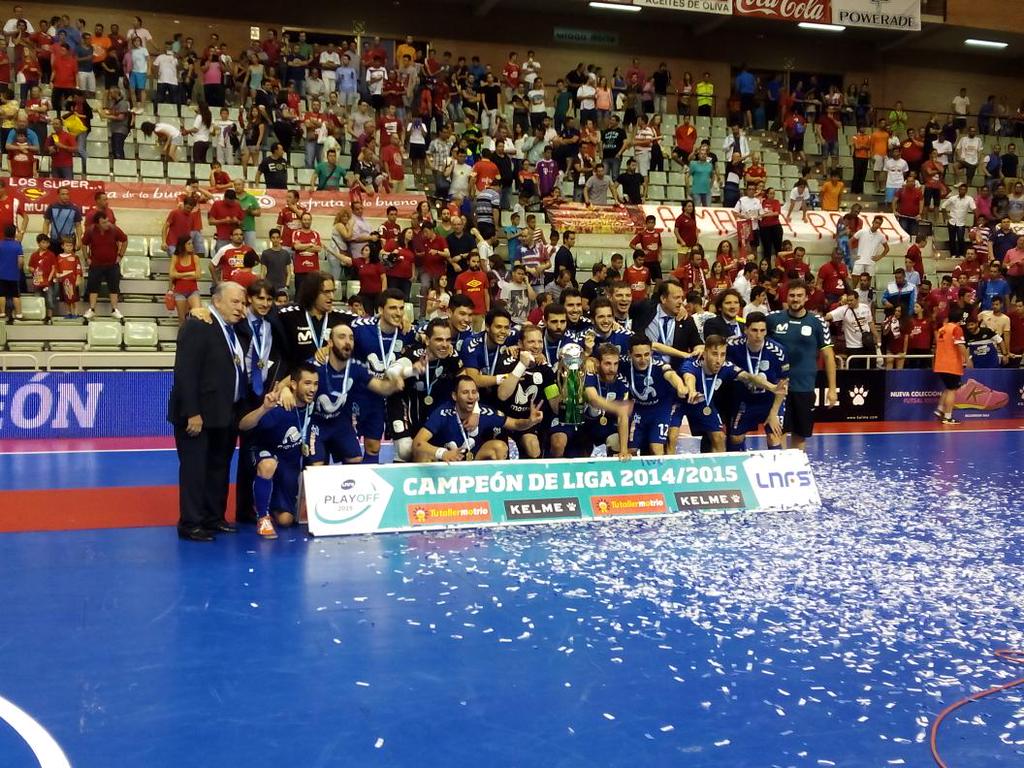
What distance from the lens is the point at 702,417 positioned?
35.3ft

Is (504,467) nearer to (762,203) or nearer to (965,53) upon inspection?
(762,203)

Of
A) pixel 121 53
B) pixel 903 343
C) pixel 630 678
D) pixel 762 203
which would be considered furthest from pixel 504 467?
pixel 121 53

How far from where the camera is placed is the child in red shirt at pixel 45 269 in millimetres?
16672

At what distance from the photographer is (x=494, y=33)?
30.1 m

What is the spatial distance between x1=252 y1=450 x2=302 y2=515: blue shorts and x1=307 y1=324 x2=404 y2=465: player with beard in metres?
0.20

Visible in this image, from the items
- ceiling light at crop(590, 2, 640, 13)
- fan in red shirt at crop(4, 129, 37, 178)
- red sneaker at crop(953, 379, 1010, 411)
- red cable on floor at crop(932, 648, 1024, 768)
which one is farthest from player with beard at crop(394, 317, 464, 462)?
ceiling light at crop(590, 2, 640, 13)

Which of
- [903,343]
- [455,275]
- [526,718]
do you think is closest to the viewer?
[526,718]

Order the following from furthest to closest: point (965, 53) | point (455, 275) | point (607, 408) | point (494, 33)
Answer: point (965, 53), point (494, 33), point (455, 275), point (607, 408)

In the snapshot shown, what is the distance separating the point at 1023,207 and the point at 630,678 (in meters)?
24.0

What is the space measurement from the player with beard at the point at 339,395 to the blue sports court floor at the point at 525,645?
110cm

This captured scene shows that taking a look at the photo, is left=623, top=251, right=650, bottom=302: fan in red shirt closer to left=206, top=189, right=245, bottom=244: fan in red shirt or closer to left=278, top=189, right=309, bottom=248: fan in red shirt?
left=278, top=189, right=309, bottom=248: fan in red shirt

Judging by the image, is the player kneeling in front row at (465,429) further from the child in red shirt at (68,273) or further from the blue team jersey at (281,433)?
the child in red shirt at (68,273)

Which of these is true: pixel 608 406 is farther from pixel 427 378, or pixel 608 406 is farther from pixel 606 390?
pixel 427 378

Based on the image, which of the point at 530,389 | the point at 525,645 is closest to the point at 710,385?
the point at 530,389
